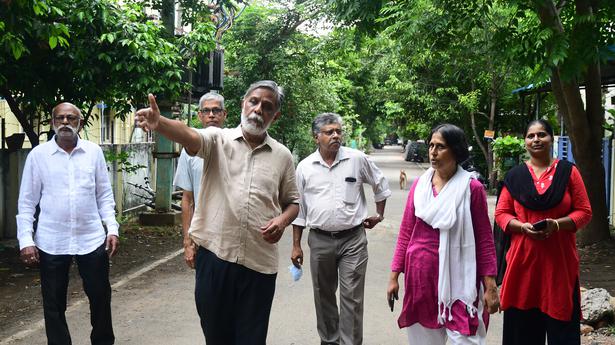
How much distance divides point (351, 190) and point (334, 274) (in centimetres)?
69

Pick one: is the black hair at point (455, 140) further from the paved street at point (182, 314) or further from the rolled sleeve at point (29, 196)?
the rolled sleeve at point (29, 196)

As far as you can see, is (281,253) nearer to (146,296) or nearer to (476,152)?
(146,296)

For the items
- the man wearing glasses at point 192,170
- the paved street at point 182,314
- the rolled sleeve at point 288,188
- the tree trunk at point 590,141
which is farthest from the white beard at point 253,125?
the tree trunk at point 590,141

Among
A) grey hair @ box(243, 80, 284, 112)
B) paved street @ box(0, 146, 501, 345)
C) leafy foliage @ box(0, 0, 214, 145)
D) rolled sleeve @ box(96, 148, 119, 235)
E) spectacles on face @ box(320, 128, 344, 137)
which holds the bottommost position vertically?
paved street @ box(0, 146, 501, 345)

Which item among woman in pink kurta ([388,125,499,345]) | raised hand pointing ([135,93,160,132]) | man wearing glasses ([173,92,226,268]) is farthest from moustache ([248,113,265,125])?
man wearing glasses ([173,92,226,268])

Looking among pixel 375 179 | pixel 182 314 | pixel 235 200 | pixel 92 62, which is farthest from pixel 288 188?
pixel 92 62

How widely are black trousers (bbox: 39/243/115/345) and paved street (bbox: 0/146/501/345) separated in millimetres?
946

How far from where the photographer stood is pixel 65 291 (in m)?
5.23

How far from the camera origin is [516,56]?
8.94 m

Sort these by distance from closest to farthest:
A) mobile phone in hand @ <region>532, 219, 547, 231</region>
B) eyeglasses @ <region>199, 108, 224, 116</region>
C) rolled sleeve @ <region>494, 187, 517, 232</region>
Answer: mobile phone in hand @ <region>532, 219, 547, 231</region>, rolled sleeve @ <region>494, 187, 517, 232</region>, eyeglasses @ <region>199, 108, 224, 116</region>

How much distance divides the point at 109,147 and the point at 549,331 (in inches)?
468

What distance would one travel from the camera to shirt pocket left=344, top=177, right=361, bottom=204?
587 cm

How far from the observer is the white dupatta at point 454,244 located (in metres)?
4.12

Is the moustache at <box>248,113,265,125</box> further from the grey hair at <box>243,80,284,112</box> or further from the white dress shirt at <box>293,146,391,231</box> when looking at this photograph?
the white dress shirt at <box>293,146,391,231</box>
